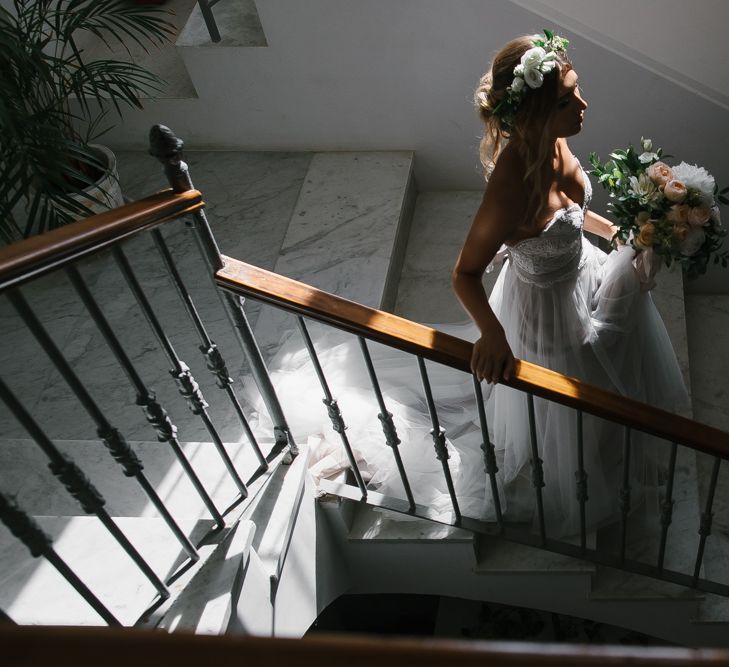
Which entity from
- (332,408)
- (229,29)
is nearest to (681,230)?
(332,408)

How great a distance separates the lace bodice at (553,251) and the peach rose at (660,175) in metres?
0.21

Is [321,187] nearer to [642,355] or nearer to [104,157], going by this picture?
[104,157]

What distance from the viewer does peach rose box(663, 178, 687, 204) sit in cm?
229

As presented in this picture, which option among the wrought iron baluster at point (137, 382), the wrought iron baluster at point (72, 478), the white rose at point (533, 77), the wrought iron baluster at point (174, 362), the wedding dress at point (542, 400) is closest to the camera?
the wrought iron baluster at point (72, 478)

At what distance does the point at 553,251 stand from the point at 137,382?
1.26 meters

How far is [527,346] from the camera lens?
260cm

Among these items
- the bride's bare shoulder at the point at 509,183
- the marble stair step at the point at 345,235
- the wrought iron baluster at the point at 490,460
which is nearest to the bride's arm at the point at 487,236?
the bride's bare shoulder at the point at 509,183

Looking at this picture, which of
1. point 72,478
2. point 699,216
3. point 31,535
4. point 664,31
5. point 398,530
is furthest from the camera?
point 664,31

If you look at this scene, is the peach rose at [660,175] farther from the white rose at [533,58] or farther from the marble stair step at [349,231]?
the marble stair step at [349,231]

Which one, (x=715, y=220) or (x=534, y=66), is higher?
(x=534, y=66)

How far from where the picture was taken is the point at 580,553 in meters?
2.60

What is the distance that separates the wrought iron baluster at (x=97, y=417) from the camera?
4.96 ft

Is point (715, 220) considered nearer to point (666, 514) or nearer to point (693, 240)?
point (693, 240)

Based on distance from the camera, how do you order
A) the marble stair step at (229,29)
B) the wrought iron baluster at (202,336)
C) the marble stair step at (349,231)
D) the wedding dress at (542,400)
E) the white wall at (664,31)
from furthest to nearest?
the marble stair step at (229,29) < the marble stair step at (349,231) < the white wall at (664,31) < the wedding dress at (542,400) < the wrought iron baluster at (202,336)
